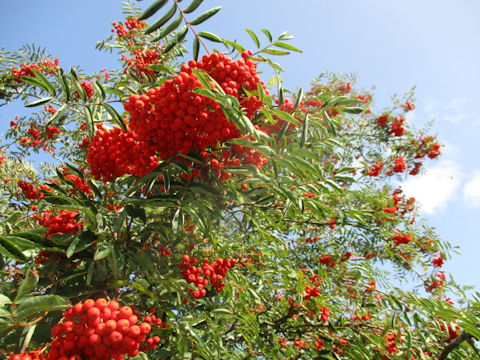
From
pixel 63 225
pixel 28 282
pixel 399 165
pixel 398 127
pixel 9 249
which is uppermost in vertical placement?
pixel 398 127

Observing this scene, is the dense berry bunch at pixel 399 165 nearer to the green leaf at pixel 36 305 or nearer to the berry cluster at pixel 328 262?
the berry cluster at pixel 328 262

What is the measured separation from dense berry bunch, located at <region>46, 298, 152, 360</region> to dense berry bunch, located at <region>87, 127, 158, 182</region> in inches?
35.3

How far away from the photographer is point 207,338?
261 centimetres

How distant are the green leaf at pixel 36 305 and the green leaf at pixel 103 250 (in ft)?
0.92

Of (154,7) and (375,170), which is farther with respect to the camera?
(375,170)

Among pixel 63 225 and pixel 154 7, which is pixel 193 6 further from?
pixel 63 225

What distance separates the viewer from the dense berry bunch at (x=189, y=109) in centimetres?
166

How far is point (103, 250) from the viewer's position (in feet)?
5.29

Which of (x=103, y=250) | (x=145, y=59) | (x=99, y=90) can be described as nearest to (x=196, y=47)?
(x=99, y=90)

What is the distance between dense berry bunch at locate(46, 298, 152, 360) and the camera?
4.46ft

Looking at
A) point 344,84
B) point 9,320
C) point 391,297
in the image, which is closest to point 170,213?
point 9,320

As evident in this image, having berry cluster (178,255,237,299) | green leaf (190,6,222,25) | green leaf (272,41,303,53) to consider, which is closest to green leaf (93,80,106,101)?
green leaf (190,6,222,25)

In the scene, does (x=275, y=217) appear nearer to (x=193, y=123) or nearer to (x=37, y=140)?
(x=193, y=123)

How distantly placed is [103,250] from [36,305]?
1.32 ft
